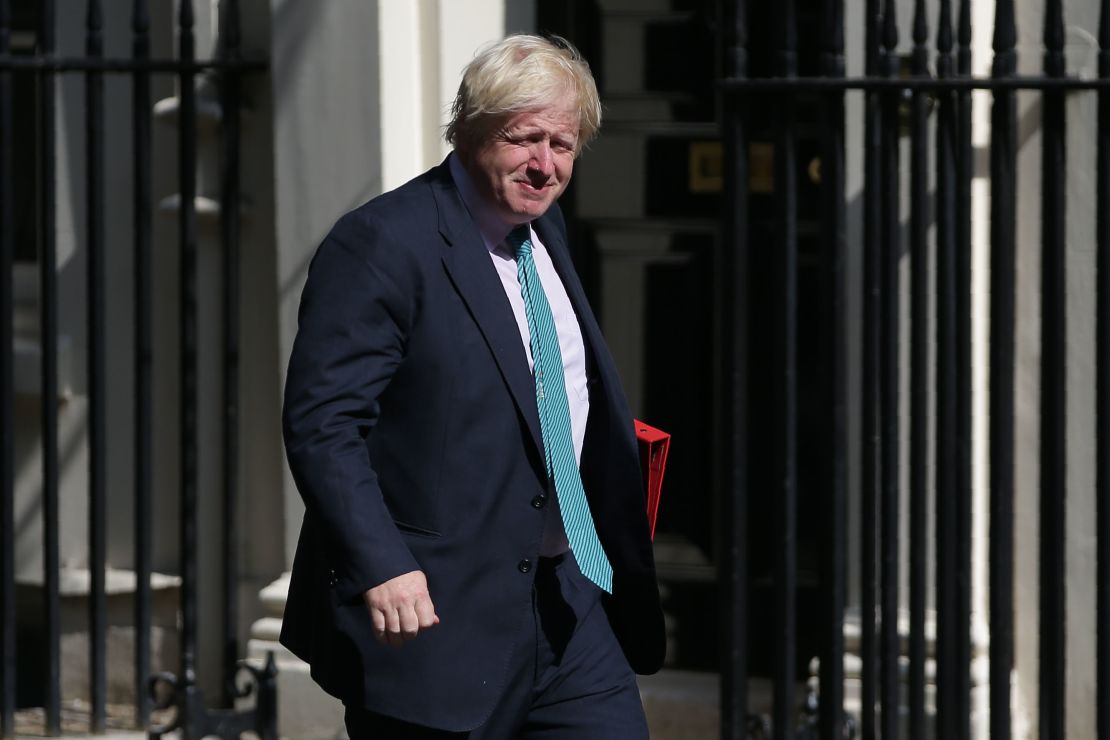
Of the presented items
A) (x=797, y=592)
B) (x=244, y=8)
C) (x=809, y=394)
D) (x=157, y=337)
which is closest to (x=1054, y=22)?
(x=809, y=394)

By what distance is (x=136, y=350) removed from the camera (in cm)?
499

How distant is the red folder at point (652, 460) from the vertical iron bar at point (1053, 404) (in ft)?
5.82

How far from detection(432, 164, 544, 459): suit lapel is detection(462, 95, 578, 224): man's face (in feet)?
0.26

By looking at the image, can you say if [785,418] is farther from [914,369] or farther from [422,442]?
[422,442]

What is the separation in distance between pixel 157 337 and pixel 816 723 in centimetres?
230

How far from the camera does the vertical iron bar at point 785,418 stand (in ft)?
15.1

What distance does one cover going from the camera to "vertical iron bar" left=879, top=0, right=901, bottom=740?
15.0 feet

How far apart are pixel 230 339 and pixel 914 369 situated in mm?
1902

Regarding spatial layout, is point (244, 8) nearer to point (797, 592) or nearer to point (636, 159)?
point (636, 159)

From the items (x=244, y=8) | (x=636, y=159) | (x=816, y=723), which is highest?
(x=244, y=8)

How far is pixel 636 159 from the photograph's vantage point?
5430 millimetres

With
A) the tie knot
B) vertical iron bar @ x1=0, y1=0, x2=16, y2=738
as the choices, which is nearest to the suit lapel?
the tie knot

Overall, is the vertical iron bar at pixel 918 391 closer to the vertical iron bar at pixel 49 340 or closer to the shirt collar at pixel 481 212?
the shirt collar at pixel 481 212

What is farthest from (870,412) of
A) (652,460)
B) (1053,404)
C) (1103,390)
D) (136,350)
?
(136,350)
